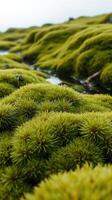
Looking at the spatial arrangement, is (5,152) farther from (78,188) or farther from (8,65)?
(8,65)

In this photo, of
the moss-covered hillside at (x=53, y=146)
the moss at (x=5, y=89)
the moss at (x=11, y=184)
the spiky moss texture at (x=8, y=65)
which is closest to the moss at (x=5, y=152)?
the moss-covered hillside at (x=53, y=146)

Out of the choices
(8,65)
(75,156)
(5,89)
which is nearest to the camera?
(75,156)

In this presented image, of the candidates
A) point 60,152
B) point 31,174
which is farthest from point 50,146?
point 31,174

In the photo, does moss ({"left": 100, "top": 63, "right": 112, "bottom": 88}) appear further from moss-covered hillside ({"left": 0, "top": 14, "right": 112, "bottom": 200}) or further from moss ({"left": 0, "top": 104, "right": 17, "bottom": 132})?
moss ({"left": 0, "top": 104, "right": 17, "bottom": 132})

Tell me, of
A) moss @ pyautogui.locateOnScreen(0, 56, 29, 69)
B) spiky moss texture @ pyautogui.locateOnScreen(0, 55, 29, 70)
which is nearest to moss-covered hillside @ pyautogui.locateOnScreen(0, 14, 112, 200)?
moss @ pyautogui.locateOnScreen(0, 56, 29, 69)

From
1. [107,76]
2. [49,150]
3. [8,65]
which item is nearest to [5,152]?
[49,150]

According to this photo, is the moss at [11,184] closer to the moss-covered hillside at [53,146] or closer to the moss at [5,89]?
the moss-covered hillside at [53,146]
